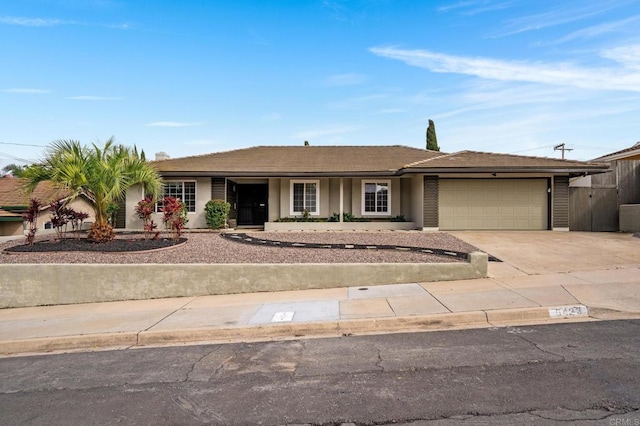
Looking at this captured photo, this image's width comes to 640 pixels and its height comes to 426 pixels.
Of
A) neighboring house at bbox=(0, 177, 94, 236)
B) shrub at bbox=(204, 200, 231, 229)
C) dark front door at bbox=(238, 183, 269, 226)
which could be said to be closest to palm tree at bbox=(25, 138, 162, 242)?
shrub at bbox=(204, 200, 231, 229)

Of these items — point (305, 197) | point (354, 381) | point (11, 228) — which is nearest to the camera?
point (354, 381)

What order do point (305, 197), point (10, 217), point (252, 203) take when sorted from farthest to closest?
point (252, 203)
point (305, 197)
point (10, 217)

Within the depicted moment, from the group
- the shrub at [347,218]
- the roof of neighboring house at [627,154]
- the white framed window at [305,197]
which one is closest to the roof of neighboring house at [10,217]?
the white framed window at [305,197]

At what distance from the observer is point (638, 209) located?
53.1 feet

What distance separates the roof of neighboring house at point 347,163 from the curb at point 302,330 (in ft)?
35.4

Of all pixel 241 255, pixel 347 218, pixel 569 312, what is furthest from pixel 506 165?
pixel 241 255

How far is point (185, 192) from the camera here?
19469mm

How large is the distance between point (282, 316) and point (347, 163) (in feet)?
46.2

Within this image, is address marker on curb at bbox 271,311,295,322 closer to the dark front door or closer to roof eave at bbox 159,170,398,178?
roof eave at bbox 159,170,398,178

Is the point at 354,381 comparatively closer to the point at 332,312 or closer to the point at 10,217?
the point at 332,312

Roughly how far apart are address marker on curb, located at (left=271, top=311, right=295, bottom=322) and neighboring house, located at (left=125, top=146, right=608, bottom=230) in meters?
11.2

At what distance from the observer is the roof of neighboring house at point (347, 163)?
55.4ft

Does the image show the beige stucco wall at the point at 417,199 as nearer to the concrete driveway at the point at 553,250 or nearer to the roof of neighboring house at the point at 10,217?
A: the concrete driveway at the point at 553,250

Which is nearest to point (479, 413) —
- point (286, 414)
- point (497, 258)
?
point (286, 414)
